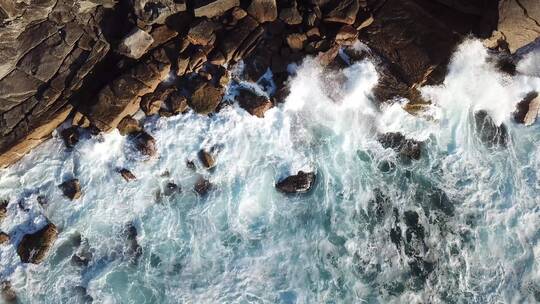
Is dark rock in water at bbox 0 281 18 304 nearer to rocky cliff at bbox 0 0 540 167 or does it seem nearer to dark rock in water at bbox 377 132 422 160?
rocky cliff at bbox 0 0 540 167

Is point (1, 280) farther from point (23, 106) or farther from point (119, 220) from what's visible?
point (23, 106)

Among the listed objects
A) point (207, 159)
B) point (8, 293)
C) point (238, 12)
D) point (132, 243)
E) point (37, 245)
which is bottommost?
point (8, 293)

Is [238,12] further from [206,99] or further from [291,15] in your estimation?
[206,99]

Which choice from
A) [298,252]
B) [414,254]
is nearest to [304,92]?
[298,252]

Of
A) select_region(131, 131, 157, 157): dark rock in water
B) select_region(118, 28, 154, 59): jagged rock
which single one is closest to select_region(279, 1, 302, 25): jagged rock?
select_region(118, 28, 154, 59): jagged rock

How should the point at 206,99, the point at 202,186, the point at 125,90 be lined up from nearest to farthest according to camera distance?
the point at 125,90
the point at 206,99
the point at 202,186

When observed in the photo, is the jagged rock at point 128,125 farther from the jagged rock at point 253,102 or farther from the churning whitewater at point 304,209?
the jagged rock at point 253,102

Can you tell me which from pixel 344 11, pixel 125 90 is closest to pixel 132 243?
pixel 125 90

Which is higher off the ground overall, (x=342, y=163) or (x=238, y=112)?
(x=238, y=112)

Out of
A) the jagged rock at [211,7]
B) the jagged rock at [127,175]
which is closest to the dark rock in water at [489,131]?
the jagged rock at [211,7]
